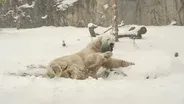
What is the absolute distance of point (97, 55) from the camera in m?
6.25

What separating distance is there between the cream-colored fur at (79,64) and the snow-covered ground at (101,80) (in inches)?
11.7

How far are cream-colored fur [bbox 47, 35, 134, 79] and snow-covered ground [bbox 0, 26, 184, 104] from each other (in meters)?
0.30

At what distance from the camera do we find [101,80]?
5.58 meters

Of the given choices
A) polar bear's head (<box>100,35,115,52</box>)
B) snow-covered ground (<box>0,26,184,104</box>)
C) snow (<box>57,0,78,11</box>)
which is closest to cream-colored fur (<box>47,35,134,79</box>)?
polar bear's head (<box>100,35,115,52</box>)

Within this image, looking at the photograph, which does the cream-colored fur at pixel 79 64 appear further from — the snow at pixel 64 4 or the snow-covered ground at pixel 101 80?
the snow at pixel 64 4

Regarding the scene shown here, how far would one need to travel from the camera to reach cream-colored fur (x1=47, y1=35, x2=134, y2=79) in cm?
607

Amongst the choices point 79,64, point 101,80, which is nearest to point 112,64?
point 79,64

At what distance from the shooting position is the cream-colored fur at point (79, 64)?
6066mm

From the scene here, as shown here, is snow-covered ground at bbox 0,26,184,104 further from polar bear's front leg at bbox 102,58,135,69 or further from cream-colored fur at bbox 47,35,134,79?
cream-colored fur at bbox 47,35,134,79

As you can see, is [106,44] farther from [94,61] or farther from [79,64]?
[79,64]

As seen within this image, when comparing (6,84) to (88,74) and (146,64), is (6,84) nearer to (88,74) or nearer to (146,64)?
(88,74)

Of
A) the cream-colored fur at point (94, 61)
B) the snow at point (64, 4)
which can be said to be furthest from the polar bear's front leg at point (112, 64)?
the snow at point (64, 4)

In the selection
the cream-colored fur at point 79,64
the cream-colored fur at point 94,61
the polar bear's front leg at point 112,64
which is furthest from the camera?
the polar bear's front leg at point 112,64

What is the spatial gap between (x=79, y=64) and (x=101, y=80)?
28.7 inches
